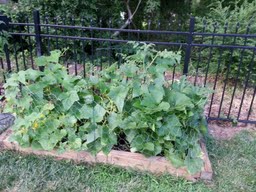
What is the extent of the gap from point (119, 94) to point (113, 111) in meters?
0.22

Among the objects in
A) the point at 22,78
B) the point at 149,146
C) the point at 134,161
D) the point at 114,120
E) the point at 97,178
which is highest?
the point at 22,78

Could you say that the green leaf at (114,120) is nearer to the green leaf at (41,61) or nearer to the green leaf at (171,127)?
the green leaf at (171,127)

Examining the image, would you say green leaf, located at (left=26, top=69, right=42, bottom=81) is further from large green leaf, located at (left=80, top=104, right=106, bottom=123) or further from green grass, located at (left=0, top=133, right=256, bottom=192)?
green grass, located at (left=0, top=133, right=256, bottom=192)

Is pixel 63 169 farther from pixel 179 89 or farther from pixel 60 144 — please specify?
pixel 179 89

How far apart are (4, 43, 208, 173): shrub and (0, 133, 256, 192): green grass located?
0.63ft

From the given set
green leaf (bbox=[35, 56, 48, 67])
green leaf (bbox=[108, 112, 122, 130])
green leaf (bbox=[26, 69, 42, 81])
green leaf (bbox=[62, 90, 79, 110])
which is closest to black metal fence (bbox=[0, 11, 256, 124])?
green leaf (bbox=[35, 56, 48, 67])

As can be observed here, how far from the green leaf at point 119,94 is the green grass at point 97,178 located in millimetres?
644

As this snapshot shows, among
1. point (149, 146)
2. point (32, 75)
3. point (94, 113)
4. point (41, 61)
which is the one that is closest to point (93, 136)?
point (94, 113)

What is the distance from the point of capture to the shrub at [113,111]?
2.42 metres

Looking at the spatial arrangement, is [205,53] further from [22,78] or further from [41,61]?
[22,78]

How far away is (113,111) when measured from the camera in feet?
8.54

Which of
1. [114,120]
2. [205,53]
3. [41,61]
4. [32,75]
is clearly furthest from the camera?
[205,53]

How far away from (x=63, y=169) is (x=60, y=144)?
24 cm

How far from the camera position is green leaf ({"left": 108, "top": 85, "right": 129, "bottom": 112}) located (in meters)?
2.41
